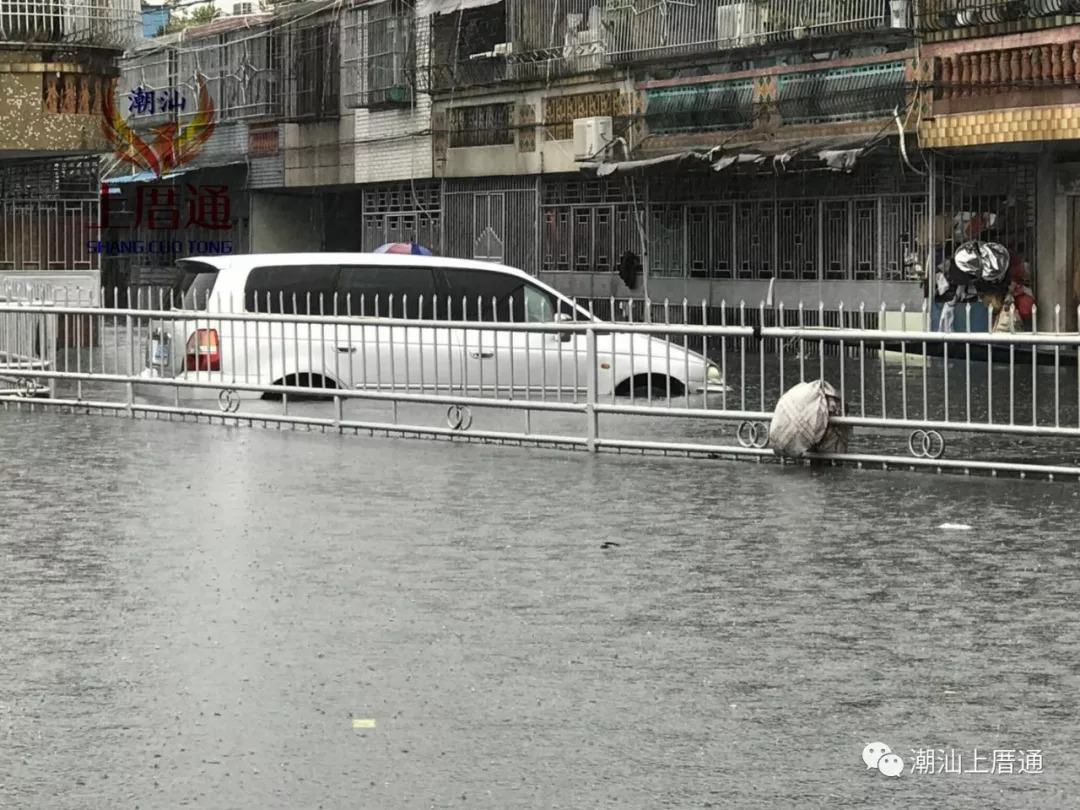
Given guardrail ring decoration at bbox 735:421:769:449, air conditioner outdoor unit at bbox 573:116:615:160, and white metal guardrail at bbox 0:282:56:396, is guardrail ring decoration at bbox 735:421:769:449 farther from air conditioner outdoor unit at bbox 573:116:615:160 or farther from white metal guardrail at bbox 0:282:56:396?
air conditioner outdoor unit at bbox 573:116:615:160

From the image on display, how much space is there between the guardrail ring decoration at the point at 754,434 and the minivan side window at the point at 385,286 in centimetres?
633

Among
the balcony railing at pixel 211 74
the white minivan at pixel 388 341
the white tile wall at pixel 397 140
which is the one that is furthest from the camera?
the balcony railing at pixel 211 74

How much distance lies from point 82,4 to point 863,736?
89.7 feet

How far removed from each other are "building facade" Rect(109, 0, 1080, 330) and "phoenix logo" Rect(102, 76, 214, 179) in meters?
1.81

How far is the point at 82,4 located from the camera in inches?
1257

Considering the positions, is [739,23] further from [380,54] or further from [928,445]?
[928,445]

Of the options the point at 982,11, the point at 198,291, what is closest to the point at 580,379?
the point at 198,291

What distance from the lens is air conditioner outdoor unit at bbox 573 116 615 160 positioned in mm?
39125

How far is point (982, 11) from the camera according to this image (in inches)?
1203

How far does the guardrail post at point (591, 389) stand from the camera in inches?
619

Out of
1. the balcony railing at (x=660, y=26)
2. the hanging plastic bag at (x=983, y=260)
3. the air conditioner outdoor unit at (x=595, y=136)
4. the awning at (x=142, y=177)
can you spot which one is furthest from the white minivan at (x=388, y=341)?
the awning at (x=142, y=177)

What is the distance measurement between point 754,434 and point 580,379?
1.64 meters

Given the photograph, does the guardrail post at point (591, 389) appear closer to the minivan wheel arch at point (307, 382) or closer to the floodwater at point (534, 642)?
the floodwater at point (534, 642)

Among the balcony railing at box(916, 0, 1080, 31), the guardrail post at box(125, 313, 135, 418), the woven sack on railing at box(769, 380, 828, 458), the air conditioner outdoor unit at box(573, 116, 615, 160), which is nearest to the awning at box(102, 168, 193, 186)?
the air conditioner outdoor unit at box(573, 116, 615, 160)
